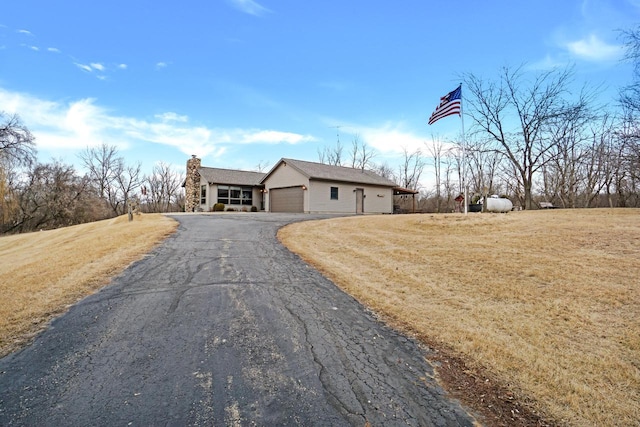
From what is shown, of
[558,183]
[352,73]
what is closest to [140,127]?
[352,73]

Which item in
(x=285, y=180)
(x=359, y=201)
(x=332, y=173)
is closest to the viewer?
(x=285, y=180)

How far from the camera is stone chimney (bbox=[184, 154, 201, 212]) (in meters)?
28.8

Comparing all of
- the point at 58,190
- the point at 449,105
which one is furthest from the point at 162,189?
the point at 449,105

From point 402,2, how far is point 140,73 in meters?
13.5

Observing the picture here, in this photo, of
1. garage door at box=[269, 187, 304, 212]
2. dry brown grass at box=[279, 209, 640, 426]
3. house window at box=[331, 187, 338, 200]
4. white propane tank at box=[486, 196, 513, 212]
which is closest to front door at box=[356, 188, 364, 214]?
house window at box=[331, 187, 338, 200]

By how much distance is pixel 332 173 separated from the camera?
2627 centimetres

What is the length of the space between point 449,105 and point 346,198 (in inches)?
527

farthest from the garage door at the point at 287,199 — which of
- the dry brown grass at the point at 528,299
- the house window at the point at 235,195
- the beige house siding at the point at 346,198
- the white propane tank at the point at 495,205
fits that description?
the dry brown grass at the point at 528,299

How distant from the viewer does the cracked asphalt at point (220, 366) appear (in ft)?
7.55

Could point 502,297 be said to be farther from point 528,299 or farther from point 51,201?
point 51,201

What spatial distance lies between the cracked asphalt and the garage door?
19.2 metres

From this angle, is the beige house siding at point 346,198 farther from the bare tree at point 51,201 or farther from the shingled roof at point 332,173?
the bare tree at point 51,201

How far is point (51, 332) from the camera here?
370 centimetres

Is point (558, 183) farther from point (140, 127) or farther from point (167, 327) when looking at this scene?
point (140, 127)
